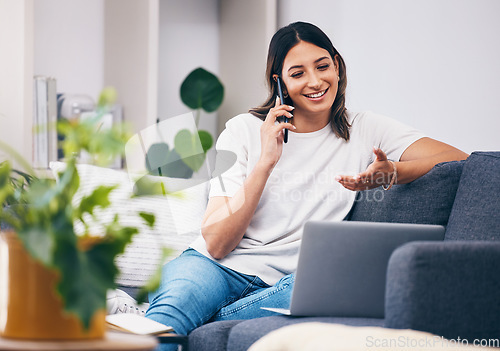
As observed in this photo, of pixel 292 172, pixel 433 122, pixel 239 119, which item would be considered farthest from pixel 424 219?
pixel 433 122

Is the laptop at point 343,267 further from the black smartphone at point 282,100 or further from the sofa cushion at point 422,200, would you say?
the black smartphone at point 282,100

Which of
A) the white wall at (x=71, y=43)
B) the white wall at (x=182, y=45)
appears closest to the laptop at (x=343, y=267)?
the white wall at (x=71, y=43)

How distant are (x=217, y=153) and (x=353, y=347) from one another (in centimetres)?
102

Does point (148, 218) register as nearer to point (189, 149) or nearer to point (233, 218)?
point (233, 218)

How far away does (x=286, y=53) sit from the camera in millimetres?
1955

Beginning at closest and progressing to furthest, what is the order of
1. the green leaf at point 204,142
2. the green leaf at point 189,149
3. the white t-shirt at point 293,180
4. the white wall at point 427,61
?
the white t-shirt at point 293,180 < the green leaf at point 189,149 < the green leaf at point 204,142 < the white wall at point 427,61

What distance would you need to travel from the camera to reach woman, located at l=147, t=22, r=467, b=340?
63.4 inches

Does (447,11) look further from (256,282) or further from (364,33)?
(256,282)

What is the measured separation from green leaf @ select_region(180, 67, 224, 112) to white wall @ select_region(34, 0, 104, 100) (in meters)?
0.46

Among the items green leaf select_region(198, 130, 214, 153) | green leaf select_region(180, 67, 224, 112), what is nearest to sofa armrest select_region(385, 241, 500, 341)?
green leaf select_region(198, 130, 214, 153)

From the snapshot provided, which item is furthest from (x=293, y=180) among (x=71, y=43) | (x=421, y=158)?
(x=71, y=43)

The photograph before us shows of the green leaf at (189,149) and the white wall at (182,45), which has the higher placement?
the white wall at (182,45)

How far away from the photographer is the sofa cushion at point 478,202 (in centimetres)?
147

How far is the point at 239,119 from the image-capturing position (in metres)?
1.90
